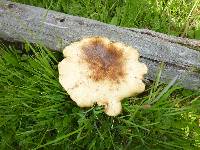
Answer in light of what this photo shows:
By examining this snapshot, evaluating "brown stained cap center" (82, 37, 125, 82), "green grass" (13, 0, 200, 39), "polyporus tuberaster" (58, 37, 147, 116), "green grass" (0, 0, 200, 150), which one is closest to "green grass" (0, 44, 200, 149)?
"green grass" (0, 0, 200, 150)

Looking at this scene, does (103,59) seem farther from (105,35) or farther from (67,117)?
(67,117)

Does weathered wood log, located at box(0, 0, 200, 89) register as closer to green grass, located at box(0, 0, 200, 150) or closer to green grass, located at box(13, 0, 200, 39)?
green grass, located at box(0, 0, 200, 150)

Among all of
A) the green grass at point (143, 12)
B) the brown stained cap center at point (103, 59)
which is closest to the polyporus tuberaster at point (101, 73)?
the brown stained cap center at point (103, 59)

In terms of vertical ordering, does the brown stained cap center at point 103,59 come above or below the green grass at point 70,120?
above

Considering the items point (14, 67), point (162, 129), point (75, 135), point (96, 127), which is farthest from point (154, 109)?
point (14, 67)

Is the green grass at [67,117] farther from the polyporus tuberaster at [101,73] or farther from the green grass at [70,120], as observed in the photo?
the polyporus tuberaster at [101,73]

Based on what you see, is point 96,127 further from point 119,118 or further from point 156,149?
point 156,149
